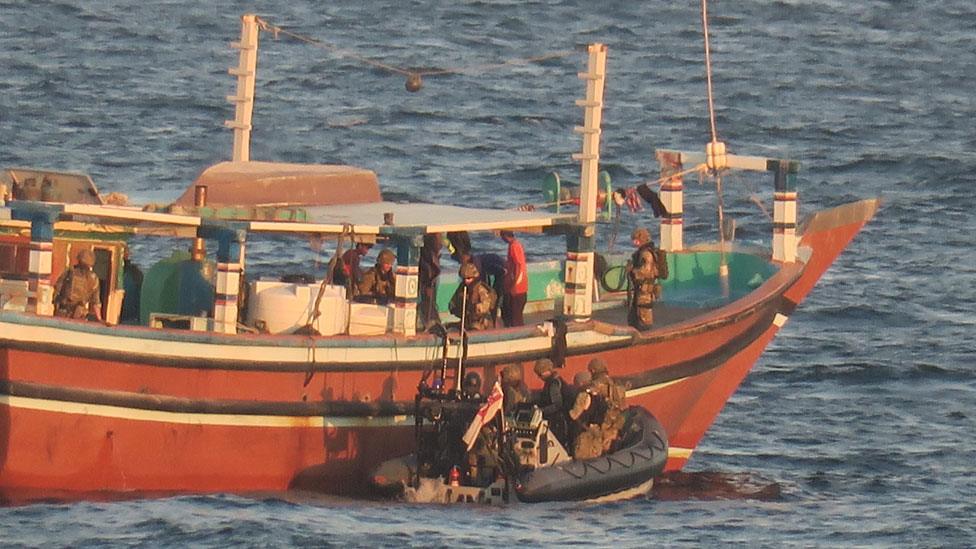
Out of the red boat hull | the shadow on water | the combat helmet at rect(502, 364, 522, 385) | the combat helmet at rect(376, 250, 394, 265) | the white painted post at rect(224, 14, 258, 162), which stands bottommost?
the shadow on water

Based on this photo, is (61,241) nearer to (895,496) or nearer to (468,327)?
(468,327)

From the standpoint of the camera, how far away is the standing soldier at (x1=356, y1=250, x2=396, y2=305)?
103 feet

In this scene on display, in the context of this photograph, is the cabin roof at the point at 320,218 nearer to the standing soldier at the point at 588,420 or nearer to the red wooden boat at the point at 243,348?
the red wooden boat at the point at 243,348

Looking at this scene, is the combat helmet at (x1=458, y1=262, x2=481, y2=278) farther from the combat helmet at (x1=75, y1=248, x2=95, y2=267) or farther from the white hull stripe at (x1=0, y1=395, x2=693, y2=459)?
the combat helmet at (x1=75, y1=248, x2=95, y2=267)

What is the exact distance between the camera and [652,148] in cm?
5769

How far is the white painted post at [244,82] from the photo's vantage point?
33312 mm

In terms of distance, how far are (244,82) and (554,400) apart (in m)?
5.97

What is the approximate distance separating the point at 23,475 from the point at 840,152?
107 feet

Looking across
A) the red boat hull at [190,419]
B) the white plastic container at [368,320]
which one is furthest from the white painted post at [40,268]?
the white plastic container at [368,320]

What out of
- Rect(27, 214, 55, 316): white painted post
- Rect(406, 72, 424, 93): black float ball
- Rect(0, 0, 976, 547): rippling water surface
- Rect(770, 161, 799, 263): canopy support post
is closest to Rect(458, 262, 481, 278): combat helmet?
Rect(0, 0, 976, 547): rippling water surface

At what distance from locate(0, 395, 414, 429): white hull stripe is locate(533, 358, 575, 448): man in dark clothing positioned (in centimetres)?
149

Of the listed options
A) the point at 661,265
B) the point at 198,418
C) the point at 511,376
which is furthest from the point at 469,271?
the point at 198,418

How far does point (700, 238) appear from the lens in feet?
162

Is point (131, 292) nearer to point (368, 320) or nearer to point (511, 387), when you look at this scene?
point (368, 320)
